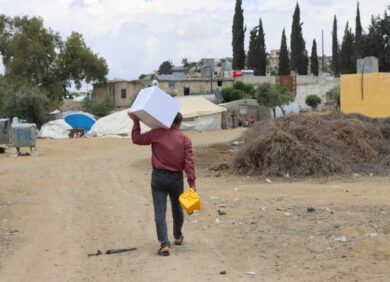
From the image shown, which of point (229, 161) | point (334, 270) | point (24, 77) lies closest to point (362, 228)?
point (334, 270)

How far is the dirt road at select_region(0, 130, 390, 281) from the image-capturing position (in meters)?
6.22

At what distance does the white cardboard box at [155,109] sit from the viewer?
6836 mm

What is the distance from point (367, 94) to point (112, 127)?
80.1 feet

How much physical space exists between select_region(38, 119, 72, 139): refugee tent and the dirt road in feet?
98.9

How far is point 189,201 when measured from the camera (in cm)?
680

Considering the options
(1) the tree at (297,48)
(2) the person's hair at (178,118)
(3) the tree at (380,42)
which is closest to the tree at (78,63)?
(1) the tree at (297,48)

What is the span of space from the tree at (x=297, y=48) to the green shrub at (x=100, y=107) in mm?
29584

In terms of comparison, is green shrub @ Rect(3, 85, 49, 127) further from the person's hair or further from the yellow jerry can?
the yellow jerry can

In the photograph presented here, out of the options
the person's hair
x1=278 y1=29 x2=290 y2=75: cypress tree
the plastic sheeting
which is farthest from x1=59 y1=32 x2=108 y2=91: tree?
the person's hair

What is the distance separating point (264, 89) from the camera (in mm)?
55156

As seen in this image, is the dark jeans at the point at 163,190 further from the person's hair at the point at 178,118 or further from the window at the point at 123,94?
the window at the point at 123,94

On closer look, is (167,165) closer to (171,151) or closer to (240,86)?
(171,151)

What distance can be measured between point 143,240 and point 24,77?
57.8 m

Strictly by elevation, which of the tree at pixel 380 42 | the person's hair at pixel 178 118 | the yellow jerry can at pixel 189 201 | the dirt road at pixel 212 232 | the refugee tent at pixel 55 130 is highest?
the tree at pixel 380 42
